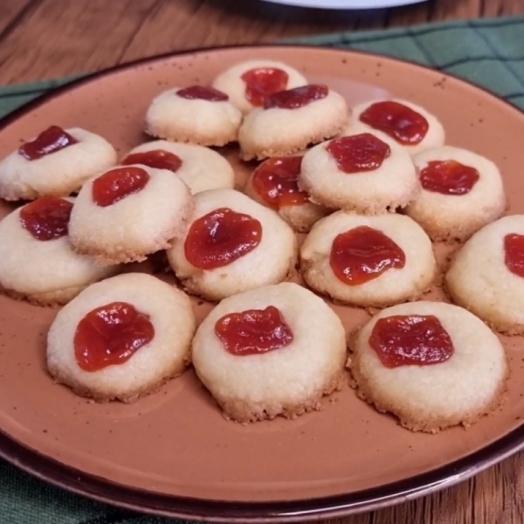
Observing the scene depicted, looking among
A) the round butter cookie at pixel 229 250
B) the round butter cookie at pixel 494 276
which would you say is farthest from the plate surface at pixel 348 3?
the round butter cookie at pixel 494 276

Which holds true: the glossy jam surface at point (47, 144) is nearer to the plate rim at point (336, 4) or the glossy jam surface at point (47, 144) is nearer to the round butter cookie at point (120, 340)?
the round butter cookie at point (120, 340)

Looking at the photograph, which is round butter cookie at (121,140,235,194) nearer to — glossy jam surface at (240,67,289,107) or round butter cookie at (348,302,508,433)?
glossy jam surface at (240,67,289,107)

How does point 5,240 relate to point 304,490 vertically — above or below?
above

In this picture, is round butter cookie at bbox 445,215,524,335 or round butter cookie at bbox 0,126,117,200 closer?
round butter cookie at bbox 445,215,524,335

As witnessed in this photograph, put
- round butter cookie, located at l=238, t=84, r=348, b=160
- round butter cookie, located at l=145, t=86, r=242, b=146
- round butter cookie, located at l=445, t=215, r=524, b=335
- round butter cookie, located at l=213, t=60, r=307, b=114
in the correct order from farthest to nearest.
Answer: round butter cookie, located at l=213, t=60, r=307, b=114, round butter cookie, located at l=145, t=86, r=242, b=146, round butter cookie, located at l=238, t=84, r=348, b=160, round butter cookie, located at l=445, t=215, r=524, b=335

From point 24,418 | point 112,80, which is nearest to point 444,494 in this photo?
point 24,418

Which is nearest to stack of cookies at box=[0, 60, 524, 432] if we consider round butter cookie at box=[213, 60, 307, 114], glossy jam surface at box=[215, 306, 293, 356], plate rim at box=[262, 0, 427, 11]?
glossy jam surface at box=[215, 306, 293, 356]

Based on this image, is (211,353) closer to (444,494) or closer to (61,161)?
(444,494)
